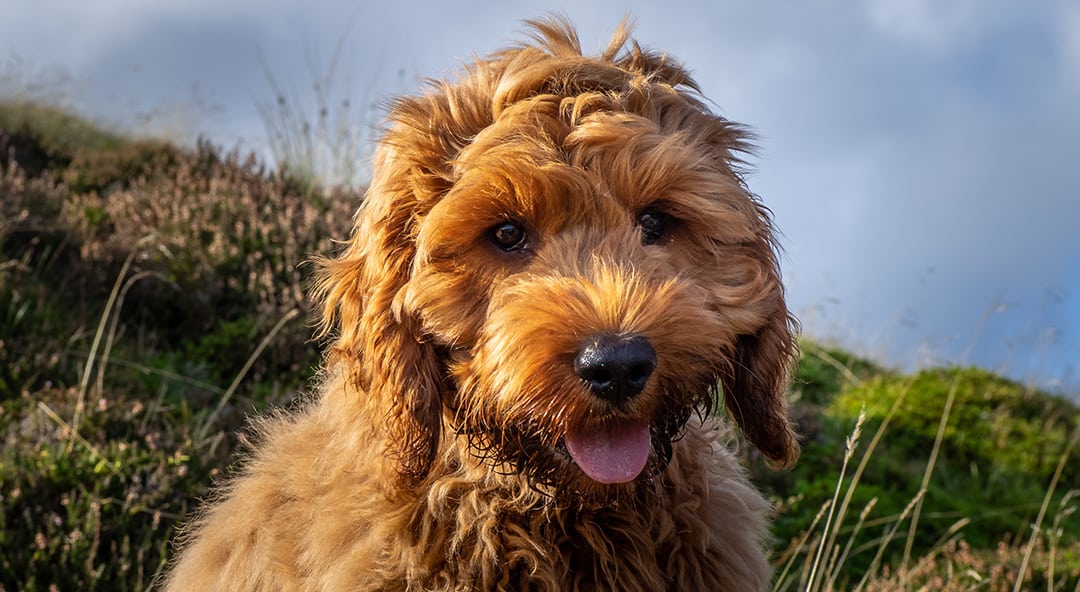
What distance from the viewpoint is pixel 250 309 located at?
870cm

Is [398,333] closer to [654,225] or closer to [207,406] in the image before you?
[654,225]

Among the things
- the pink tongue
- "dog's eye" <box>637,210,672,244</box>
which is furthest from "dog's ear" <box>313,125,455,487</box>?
"dog's eye" <box>637,210,672,244</box>

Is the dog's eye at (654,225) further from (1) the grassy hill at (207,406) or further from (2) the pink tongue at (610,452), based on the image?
(1) the grassy hill at (207,406)

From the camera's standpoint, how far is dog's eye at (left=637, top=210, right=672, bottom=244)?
129 inches

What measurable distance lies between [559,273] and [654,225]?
38 centimetres

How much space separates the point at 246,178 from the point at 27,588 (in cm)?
552

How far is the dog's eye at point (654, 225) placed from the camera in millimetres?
3277

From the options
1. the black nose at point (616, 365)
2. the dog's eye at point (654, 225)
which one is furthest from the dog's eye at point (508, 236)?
the black nose at point (616, 365)

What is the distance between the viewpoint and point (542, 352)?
2.89 metres

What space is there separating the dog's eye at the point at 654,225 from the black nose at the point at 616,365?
1.73ft

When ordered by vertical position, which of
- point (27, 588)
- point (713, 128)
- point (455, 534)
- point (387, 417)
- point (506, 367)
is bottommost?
point (27, 588)

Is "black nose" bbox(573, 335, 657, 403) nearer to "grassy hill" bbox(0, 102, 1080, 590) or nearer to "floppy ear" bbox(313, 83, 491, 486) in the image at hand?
"floppy ear" bbox(313, 83, 491, 486)

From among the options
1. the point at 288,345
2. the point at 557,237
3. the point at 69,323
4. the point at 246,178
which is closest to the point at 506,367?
the point at 557,237

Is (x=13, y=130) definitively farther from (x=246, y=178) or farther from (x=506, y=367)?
(x=506, y=367)
